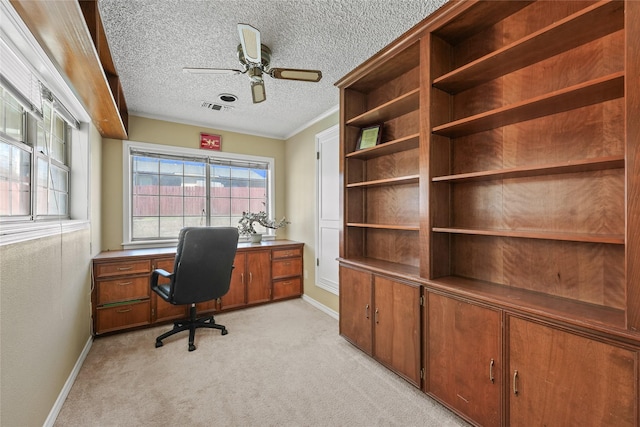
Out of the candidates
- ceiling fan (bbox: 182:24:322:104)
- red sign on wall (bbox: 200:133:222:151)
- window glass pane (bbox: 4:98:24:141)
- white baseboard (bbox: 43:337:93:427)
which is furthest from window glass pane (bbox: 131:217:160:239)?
ceiling fan (bbox: 182:24:322:104)

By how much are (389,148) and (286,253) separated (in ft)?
7.22

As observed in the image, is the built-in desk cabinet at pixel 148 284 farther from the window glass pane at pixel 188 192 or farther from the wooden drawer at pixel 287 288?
the window glass pane at pixel 188 192

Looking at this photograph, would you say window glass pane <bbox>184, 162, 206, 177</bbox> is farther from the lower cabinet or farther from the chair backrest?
the lower cabinet

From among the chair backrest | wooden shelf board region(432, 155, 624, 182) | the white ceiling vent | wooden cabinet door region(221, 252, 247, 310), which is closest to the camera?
wooden shelf board region(432, 155, 624, 182)

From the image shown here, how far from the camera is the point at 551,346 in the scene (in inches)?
51.3

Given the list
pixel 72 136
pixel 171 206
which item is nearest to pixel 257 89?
pixel 72 136

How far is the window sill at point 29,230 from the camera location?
3.98 feet

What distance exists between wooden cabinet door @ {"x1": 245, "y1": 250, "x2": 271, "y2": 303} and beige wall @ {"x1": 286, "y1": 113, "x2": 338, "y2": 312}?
55cm

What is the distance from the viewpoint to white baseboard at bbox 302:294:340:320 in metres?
3.36

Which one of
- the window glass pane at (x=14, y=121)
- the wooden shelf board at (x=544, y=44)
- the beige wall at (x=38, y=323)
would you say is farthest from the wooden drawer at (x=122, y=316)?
the wooden shelf board at (x=544, y=44)

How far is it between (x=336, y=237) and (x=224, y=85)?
2.04m

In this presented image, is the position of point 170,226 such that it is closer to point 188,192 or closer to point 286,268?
point 188,192

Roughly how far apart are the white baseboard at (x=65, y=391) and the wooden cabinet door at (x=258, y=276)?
166 centimetres

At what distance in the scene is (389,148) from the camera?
2352 mm
